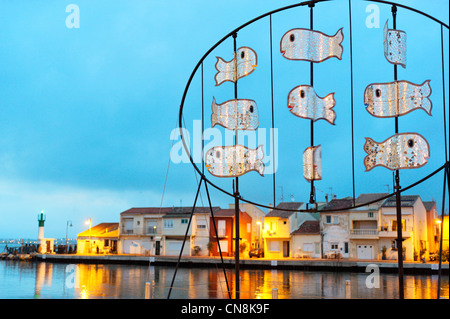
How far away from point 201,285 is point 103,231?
29134mm

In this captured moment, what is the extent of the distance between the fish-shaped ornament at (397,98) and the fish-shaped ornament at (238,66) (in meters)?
2.56

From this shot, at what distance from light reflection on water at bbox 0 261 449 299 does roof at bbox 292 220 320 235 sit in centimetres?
792

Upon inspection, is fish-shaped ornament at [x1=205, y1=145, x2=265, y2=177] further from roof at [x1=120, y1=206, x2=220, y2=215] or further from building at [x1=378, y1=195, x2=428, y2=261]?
roof at [x1=120, y1=206, x2=220, y2=215]

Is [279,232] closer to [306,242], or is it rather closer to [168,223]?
[306,242]

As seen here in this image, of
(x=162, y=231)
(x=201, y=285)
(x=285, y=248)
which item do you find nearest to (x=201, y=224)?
(x=162, y=231)

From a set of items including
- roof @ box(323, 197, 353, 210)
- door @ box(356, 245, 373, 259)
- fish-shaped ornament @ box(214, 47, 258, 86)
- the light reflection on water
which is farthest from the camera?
roof @ box(323, 197, 353, 210)

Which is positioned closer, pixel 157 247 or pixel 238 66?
pixel 238 66

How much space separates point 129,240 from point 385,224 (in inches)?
1059

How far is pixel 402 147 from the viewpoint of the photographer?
31.8ft

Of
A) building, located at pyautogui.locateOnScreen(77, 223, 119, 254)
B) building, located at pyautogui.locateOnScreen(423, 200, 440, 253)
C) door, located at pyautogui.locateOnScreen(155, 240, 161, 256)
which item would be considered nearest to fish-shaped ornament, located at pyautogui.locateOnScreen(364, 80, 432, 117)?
building, located at pyautogui.locateOnScreen(423, 200, 440, 253)

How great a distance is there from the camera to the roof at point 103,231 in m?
55.2

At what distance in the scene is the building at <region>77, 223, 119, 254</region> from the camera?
5438 cm

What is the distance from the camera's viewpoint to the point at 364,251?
4375cm
